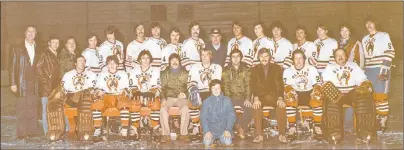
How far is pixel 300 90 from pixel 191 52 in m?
1.70

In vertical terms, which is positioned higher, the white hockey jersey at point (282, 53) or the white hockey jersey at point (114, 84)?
the white hockey jersey at point (282, 53)

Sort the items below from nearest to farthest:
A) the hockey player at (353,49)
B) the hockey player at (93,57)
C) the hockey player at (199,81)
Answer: the hockey player at (199,81)
the hockey player at (353,49)
the hockey player at (93,57)

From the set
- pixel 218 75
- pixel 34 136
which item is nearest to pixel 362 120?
pixel 218 75

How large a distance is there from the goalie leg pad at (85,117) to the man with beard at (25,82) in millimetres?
895

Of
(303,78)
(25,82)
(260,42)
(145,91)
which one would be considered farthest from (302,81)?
(25,82)

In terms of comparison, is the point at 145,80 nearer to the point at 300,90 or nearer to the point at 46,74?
the point at 46,74

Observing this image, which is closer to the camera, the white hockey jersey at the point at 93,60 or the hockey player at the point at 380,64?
the hockey player at the point at 380,64

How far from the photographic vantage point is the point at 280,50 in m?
7.25

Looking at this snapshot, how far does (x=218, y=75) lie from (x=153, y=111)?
985 mm

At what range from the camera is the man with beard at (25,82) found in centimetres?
705

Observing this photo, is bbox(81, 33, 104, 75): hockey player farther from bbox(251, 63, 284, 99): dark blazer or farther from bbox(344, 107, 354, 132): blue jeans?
bbox(344, 107, 354, 132): blue jeans

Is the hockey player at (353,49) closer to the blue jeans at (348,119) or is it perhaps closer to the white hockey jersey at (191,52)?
the blue jeans at (348,119)

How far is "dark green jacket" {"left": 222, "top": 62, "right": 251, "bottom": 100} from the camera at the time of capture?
6723mm

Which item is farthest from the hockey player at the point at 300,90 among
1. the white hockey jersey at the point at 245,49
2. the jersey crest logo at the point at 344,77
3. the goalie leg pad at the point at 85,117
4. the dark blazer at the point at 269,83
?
the goalie leg pad at the point at 85,117
